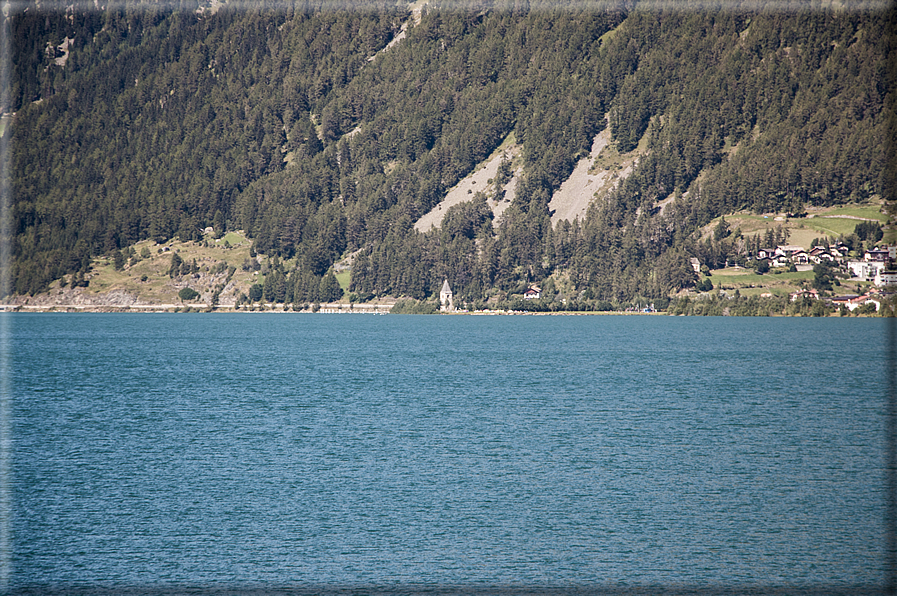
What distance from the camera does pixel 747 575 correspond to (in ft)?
96.1

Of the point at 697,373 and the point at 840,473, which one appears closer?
the point at 840,473

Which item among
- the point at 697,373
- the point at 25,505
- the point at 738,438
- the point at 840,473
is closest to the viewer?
the point at 25,505

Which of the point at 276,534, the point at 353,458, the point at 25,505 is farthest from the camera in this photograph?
the point at 353,458

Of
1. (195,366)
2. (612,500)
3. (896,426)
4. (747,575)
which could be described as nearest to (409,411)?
(612,500)

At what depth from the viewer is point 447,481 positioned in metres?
41.2

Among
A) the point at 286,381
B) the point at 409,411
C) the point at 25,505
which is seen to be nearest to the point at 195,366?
the point at 286,381

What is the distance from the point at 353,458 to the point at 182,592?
2000 centimetres

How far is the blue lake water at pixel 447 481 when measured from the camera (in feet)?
98.1

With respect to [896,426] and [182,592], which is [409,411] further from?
[182,592]

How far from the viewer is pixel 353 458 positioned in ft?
154

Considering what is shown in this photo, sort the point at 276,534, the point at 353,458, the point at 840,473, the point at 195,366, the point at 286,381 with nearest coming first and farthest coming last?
the point at 276,534
the point at 840,473
the point at 353,458
the point at 286,381
the point at 195,366

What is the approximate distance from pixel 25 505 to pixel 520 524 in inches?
820

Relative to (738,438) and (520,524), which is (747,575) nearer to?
(520,524)

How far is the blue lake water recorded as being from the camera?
2989 centimetres
